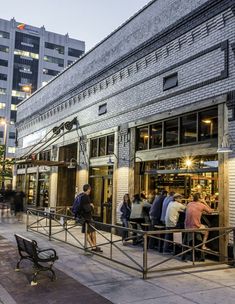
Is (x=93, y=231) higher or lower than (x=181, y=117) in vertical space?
lower

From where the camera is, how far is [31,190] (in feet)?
89.5

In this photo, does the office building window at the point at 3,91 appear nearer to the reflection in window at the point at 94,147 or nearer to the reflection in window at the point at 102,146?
the reflection in window at the point at 94,147

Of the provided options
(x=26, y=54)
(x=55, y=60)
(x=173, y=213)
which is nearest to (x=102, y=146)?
(x=173, y=213)

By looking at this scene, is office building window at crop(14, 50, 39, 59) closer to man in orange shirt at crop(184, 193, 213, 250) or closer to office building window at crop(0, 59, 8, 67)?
office building window at crop(0, 59, 8, 67)

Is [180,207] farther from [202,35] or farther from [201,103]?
[202,35]

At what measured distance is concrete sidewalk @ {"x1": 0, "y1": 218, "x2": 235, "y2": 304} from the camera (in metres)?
6.61

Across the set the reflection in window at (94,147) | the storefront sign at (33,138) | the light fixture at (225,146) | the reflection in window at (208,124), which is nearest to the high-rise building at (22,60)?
the storefront sign at (33,138)

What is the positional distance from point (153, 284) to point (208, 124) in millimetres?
5428

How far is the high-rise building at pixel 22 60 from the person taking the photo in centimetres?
8012

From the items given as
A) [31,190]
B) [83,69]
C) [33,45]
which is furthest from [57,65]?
[83,69]

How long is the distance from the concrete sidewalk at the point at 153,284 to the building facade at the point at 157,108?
2.27 metres

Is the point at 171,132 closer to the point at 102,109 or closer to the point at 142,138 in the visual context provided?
the point at 142,138

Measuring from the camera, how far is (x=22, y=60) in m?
83.6

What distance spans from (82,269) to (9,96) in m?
76.6
